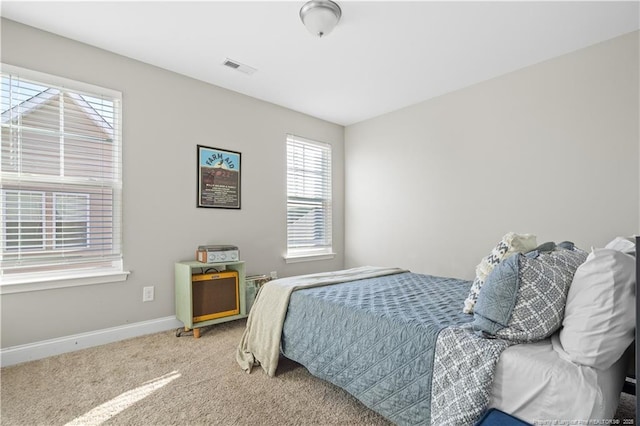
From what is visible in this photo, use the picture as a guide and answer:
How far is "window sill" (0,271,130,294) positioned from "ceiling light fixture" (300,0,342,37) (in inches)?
99.4

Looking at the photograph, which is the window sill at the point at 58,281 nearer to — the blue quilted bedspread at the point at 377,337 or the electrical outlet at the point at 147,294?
the electrical outlet at the point at 147,294

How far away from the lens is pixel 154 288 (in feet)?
9.84

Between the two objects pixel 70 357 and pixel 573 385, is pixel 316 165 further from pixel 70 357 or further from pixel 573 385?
pixel 573 385

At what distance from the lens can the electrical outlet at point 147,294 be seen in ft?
9.64

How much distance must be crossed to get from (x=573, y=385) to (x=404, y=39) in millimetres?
2466

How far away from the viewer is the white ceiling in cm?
222

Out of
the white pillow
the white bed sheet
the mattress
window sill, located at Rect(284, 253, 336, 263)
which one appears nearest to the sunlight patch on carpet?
the mattress

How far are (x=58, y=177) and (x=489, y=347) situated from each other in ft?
10.2

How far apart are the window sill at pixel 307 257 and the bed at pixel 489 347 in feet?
6.85

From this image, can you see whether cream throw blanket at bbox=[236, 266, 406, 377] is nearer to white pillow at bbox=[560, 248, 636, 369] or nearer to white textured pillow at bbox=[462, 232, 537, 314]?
white textured pillow at bbox=[462, 232, 537, 314]

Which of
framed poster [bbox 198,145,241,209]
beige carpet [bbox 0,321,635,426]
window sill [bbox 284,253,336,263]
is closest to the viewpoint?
beige carpet [bbox 0,321,635,426]

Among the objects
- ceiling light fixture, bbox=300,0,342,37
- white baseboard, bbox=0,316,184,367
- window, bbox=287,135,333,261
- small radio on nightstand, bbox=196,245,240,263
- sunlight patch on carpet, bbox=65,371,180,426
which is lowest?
sunlight patch on carpet, bbox=65,371,180,426

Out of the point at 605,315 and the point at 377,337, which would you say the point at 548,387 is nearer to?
the point at 605,315

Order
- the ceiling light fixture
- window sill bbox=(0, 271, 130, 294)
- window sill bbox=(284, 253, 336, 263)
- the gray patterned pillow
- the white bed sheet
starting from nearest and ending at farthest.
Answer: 1. the white bed sheet
2. the gray patterned pillow
3. the ceiling light fixture
4. window sill bbox=(0, 271, 130, 294)
5. window sill bbox=(284, 253, 336, 263)
